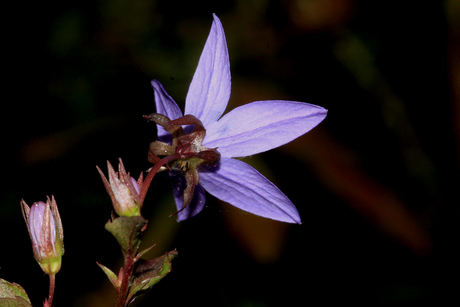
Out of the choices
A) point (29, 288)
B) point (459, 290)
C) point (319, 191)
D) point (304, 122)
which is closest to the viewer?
point (304, 122)

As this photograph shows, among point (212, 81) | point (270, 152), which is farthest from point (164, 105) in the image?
point (270, 152)

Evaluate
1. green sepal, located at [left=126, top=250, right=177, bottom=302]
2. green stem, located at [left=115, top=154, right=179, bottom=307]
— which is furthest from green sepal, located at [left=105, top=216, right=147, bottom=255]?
green sepal, located at [left=126, top=250, right=177, bottom=302]

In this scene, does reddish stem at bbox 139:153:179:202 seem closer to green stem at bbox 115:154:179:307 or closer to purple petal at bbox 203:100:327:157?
green stem at bbox 115:154:179:307

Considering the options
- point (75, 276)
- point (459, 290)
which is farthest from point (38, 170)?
point (459, 290)

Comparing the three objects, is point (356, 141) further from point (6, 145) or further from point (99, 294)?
point (6, 145)

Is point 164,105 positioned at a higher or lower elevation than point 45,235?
higher

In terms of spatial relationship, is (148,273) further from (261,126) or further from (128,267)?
(261,126)

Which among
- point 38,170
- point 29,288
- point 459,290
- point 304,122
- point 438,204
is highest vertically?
point 304,122
